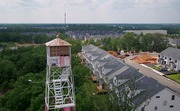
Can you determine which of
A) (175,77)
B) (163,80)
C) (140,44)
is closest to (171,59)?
(175,77)

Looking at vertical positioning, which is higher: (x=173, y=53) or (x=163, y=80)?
(x=173, y=53)

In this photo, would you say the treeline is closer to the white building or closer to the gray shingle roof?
the white building

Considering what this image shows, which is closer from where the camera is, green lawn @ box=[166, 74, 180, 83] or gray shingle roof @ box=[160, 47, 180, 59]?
green lawn @ box=[166, 74, 180, 83]

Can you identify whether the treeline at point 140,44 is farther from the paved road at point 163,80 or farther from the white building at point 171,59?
the paved road at point 163,80

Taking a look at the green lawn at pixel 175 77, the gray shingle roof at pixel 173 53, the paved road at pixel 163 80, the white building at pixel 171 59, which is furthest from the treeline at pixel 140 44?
the green lawn at pixel 175 77

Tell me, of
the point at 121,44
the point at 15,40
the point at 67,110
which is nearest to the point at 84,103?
the point at 67,110

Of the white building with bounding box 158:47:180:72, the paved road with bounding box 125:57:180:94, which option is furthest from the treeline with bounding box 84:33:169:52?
the paved road with bounding box 125:57:180:94

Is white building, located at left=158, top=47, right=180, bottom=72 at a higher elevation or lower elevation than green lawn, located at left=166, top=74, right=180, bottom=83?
higher

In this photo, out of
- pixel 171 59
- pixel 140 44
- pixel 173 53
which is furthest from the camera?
pixel 140 44

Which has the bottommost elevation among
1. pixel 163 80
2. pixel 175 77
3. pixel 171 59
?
pixel 163 80

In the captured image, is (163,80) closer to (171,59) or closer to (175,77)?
(175,77)

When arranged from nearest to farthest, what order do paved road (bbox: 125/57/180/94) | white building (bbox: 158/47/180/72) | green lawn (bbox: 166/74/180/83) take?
paved road (bbox: 125/57/180/94) < green lawn (bbox: 166/74/180/83) < white building (bbox: 158/47/180/72)
